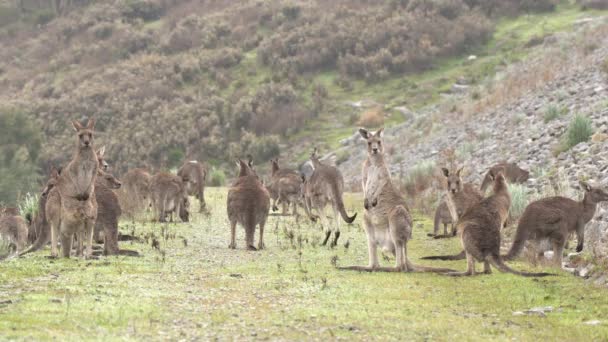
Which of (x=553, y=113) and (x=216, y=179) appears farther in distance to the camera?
(x=216, y=179)

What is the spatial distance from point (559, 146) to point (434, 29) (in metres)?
33.4

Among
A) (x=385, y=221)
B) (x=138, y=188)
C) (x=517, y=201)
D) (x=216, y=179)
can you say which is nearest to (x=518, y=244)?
(x=385, y=221)

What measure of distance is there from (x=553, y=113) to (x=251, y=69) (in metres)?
33.7

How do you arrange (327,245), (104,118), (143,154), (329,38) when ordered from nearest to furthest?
(327,245) < (143,154) < (104,118) < (329,38)

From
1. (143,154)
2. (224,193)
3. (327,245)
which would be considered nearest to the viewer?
(327,245)

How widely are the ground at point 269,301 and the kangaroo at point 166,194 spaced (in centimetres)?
496

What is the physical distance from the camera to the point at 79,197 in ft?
42.7

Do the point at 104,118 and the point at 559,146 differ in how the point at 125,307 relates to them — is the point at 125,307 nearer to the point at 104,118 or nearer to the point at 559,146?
the point at 559,146

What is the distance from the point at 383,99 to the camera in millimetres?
49406

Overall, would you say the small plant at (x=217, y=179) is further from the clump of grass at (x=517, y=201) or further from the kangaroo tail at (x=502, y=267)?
the kangaroo tail at (x=502, y=267)

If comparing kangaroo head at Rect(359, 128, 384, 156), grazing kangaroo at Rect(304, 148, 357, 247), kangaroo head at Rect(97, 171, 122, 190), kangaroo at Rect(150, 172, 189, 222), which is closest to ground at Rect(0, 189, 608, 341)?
kangaroo head at Rect(359, 128, 384, 156)

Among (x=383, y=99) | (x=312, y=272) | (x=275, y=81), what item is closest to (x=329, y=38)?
(x=275, y=81)

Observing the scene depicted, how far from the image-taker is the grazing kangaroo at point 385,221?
1217 cm

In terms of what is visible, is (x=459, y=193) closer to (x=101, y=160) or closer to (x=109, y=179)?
(x=109, y=179)
